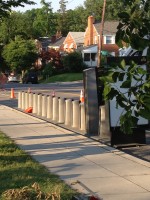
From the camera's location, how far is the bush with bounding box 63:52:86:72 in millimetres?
68625

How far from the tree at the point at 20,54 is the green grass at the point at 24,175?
212 ft

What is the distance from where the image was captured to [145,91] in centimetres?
309

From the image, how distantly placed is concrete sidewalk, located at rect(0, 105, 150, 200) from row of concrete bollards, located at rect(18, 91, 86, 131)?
2.63ft

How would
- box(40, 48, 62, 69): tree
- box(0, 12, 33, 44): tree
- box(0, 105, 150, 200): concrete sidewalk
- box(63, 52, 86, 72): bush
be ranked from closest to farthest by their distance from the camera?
box(0, 105, 150, 200): concrete sidewalk
box(63, 52, 86, 72): bush
box(40, 48, 62, 69): tree
box(0, 12, 33, 44): tree

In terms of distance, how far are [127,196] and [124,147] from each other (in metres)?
4.97

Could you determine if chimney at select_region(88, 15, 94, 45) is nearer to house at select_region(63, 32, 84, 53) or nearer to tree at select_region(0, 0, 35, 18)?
house at select_region(63, 32, 84, 53)

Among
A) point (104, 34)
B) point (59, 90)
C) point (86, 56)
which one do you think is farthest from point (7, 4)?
point (86, 56)

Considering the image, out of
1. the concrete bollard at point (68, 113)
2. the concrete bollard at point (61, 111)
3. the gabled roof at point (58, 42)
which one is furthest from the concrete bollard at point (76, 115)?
the gabled roof at point (58, 42)

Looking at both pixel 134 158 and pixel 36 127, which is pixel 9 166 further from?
pixel 36 127

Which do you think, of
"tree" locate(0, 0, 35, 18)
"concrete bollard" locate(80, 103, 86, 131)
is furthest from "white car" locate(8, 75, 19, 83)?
"tree" locate(0, 0, 35, 18)

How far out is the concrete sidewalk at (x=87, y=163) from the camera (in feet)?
23.8

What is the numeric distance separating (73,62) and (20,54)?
9.16 metres

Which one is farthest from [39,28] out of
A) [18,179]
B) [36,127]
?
[18,179]

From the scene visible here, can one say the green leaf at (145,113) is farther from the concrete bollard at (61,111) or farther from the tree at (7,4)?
the concrete bollard at (61,111)
